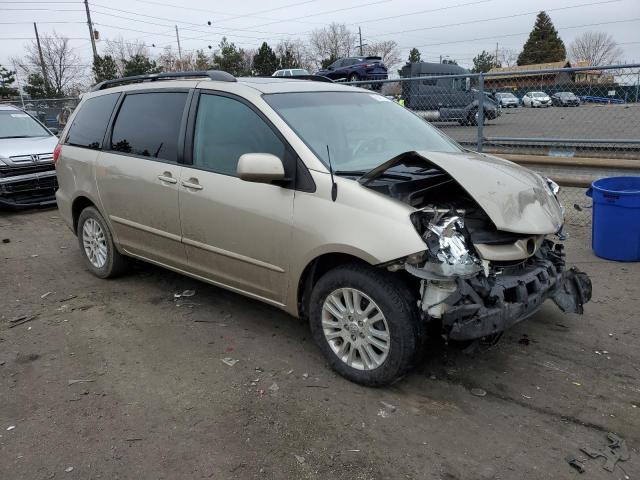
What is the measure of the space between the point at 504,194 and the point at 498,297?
62 centimetres

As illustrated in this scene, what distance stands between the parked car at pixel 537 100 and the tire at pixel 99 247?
5692 mm

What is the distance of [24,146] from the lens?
9109 millimetres

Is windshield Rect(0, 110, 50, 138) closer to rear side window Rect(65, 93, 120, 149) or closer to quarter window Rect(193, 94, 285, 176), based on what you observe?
rear side window Rect(65, 93, 120, 149)

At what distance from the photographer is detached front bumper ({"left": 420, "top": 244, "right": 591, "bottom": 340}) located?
9.35 feet

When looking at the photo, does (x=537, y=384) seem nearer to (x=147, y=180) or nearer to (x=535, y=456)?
(x=535, y=456)

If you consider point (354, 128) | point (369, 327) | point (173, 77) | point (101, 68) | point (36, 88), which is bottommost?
point (369, 327)

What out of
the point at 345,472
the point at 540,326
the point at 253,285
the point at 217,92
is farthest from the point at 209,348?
the point at 540,326

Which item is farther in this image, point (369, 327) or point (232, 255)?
point (232, 255)

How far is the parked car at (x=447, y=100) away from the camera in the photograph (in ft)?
25.6

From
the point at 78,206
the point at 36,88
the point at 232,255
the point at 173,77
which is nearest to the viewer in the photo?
the point at 232,255

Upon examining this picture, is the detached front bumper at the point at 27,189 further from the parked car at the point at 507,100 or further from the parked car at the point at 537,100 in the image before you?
the parked car at the point at 537,100

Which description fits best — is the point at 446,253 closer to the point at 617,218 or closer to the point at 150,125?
the point at 150,125

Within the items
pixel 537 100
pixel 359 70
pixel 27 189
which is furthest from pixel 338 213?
pixel 359 70

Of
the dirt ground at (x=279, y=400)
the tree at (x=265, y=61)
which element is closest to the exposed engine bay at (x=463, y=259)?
the dirt ground at (x=279, y=400)
